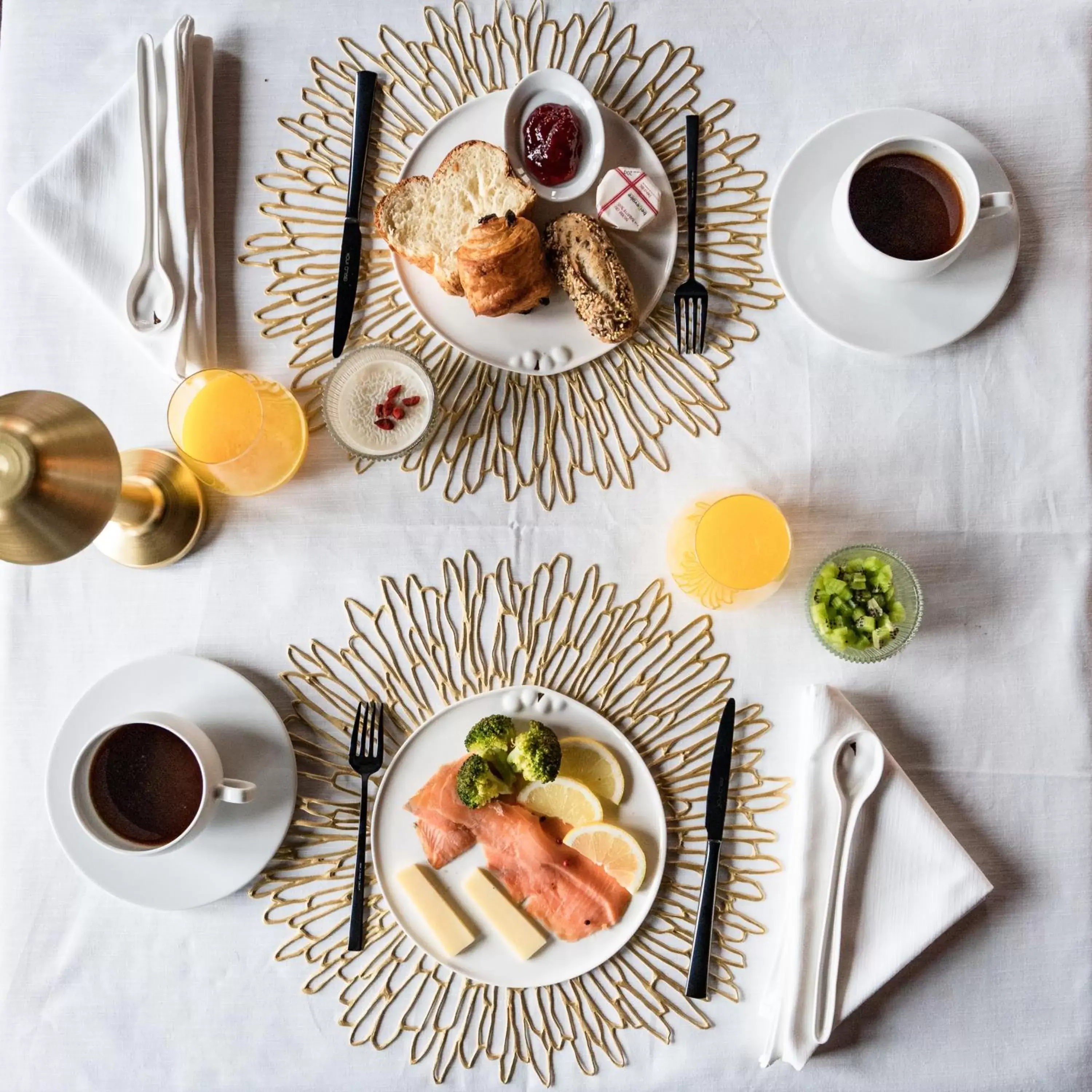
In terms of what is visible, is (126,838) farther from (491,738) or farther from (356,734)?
(491,738)

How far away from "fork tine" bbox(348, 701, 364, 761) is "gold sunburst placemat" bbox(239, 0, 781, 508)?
33cm

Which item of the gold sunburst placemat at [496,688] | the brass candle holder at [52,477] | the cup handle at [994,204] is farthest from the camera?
Result: the gold sunburst placemat at [496,688]

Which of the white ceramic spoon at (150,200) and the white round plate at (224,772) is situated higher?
Answer: the white ceramic spoon at (150,200)

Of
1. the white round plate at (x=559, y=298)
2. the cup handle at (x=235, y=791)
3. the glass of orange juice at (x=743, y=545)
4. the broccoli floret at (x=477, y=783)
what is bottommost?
the cup handle at (x=235, y=791)

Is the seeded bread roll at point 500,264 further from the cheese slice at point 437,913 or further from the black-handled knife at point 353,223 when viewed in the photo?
the cheese slice at point 437,913

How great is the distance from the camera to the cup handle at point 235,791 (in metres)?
1.08

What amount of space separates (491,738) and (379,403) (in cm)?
48

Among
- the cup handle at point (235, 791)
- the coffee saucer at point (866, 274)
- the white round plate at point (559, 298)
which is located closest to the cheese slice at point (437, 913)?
the cup handle at point (235, 791)

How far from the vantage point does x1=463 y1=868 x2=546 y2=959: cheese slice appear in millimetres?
1186

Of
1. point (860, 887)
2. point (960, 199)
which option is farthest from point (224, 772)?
point (960, 199)

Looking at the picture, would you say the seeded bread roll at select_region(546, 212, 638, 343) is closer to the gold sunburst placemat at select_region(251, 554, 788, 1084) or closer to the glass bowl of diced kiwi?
the gold sunburst placemat at select_region(251, 554, 788, 1084)

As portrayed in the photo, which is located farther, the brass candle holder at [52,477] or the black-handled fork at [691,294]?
the black-handled fork at [691,294]

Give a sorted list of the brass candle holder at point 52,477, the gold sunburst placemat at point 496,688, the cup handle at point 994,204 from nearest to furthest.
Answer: the brass candle holder at point 52,477 → the cup handle at point 994,204 → the gold sunburst placemat at point 496,688

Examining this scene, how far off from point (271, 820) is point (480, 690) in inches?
13.1
